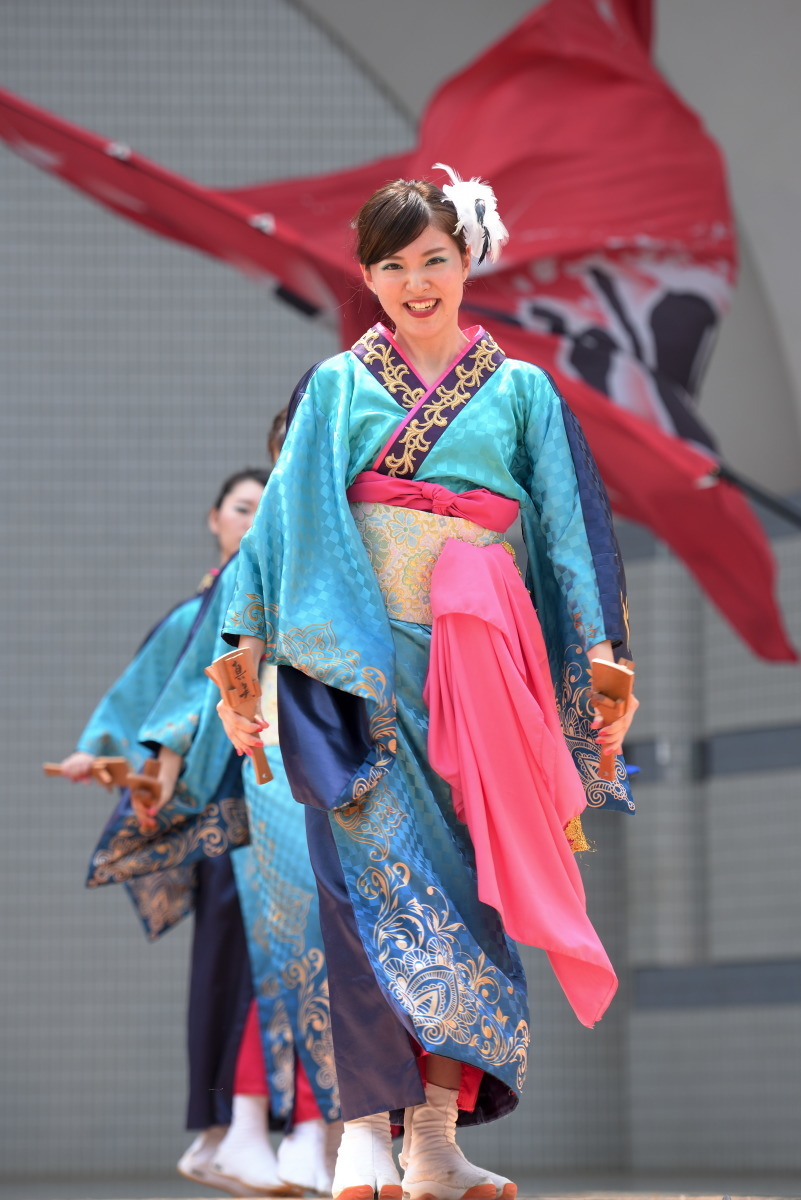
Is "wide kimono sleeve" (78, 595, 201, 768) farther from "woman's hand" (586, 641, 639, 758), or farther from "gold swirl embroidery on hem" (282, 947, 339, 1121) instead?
"woman's hand" (586, 641, 639, 758)

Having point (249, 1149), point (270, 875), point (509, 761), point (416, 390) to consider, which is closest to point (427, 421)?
point (416, 390)

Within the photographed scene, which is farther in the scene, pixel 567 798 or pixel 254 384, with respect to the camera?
pixel 254 384

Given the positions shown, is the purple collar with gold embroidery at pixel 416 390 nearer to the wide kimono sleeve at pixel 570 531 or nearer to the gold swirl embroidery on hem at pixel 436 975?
the wide kimono sleeve at pixel 570 531

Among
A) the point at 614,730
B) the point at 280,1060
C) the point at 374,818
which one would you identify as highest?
the point at 614,730

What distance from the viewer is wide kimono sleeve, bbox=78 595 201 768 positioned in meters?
4.22

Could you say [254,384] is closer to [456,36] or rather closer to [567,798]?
[456,36]

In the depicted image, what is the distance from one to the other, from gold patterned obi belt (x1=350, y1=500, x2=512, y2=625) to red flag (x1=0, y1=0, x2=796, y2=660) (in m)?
4.13

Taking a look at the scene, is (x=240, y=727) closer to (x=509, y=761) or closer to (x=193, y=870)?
(x=509, y=761)

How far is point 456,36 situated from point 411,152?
1.97 feet

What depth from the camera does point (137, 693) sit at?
4.25 m

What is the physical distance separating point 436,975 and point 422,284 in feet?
3.39

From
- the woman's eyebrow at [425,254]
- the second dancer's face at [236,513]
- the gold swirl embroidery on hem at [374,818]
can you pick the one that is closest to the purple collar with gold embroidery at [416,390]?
the woman's eyebrow at [425,254]

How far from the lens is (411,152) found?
7.59m

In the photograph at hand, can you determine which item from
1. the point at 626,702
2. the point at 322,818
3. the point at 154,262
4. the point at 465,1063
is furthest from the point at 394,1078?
the point at 154,262
